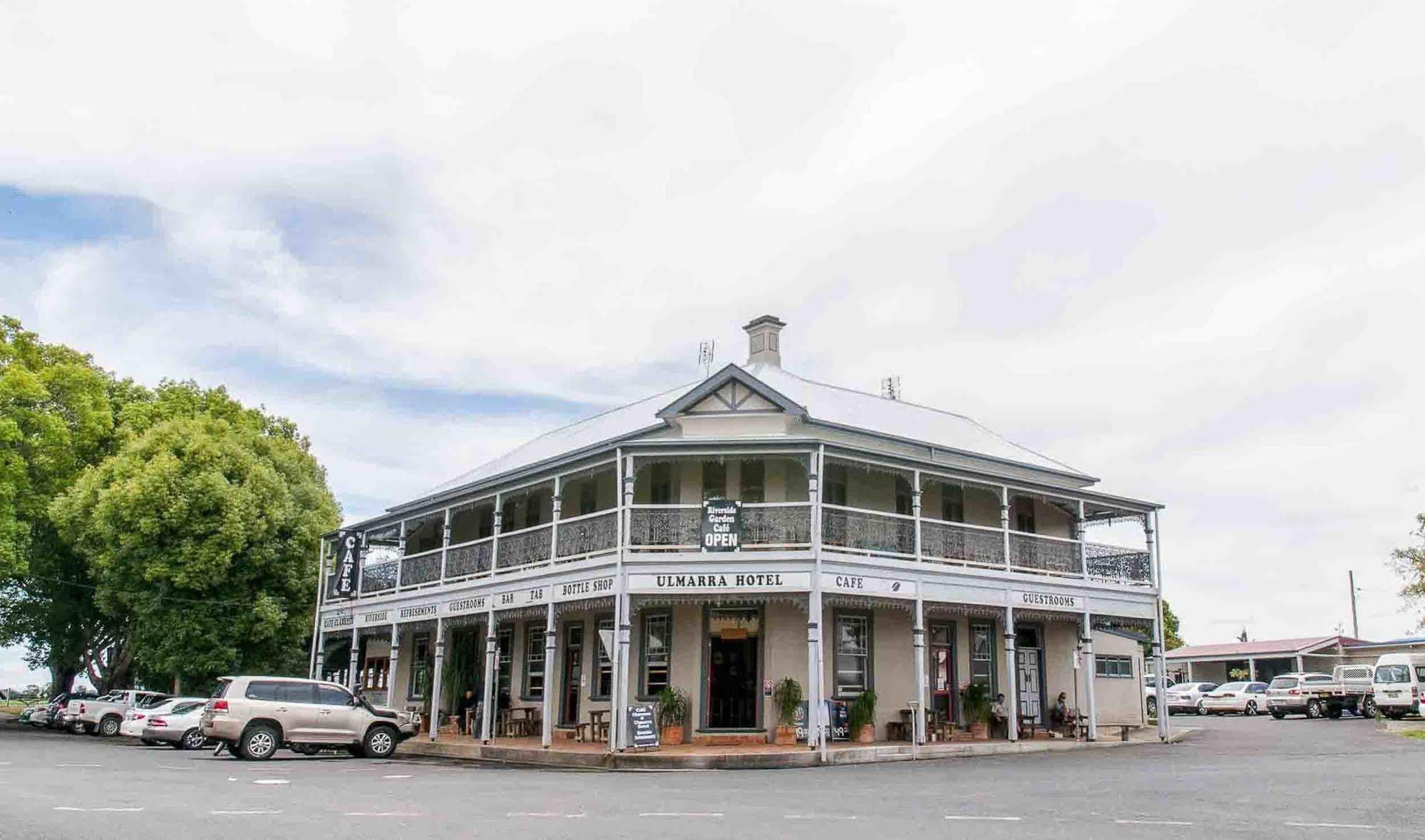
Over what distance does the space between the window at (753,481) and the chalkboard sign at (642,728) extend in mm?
5227

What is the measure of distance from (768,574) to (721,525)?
1.23 meters

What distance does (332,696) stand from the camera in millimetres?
22281

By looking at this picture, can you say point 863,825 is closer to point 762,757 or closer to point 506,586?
point 762,757

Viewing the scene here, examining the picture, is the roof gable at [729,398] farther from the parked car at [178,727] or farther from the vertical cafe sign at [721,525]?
the parked car at [178,727]

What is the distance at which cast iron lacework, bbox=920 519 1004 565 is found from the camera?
2384cm

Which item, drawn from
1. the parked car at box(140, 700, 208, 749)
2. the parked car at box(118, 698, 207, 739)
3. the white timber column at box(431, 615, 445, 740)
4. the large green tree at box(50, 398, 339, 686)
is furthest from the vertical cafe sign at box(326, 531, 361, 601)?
the parked car at box(140, 700, 208, 749)

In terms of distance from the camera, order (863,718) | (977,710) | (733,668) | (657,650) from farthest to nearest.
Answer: (977,710) → (657,650) → (733,668) → (863,718)

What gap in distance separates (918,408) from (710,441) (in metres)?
11.1

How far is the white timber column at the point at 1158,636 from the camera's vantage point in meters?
25.6

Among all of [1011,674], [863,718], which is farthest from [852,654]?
[1011,674]

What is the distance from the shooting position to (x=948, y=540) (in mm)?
24172

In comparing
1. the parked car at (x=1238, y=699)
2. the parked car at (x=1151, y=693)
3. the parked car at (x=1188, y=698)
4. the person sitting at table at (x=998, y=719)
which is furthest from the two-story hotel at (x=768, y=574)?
the parked car at (x=1188, y=698)

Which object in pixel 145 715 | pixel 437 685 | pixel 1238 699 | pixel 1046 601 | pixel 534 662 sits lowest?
pixel 145 715

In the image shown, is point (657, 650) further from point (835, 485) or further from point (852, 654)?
point (835, 485)
